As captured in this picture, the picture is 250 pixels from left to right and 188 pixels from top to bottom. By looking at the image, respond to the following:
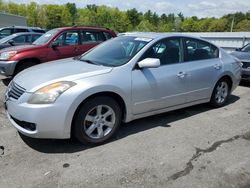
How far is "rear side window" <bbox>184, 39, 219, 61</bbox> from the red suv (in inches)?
157

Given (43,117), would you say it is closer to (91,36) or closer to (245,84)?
(91,36)

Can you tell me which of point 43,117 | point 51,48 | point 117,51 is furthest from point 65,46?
point 43,117

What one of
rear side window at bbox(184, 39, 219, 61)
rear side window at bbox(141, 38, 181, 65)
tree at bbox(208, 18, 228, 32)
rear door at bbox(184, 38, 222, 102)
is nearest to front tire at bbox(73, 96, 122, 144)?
rear side window at bbox(141, 38, 181, 65)

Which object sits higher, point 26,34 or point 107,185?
point 26,34

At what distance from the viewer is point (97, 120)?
12.1ft

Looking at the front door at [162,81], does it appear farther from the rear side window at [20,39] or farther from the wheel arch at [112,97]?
the rear side window at [20,39]

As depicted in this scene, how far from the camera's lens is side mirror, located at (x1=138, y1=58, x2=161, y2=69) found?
3926mm

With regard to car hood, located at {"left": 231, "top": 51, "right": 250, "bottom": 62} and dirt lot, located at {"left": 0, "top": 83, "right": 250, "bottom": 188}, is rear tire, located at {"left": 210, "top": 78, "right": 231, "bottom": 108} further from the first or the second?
car hood, located at {"left": 231, "top": 51, "right": 250, "bottom": 62}

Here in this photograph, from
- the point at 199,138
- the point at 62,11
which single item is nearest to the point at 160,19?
the point at 62,11

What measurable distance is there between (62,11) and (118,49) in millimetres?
83508

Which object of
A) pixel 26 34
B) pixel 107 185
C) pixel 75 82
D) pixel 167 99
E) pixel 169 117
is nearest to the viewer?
pixel 107 185

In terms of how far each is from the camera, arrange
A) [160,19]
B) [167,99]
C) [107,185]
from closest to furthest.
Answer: [107,185] < [167,99] < [160,19]

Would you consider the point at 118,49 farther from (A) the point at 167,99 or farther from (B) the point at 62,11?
(B) the point at 62,11

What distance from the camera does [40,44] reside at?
7508 millimetres
